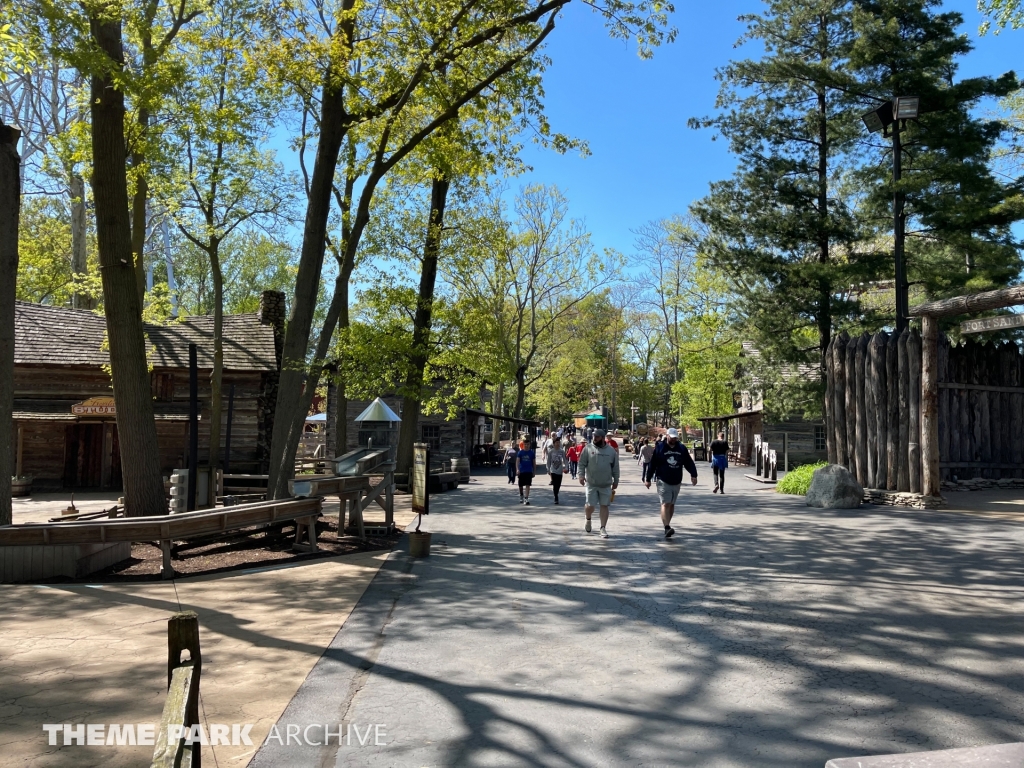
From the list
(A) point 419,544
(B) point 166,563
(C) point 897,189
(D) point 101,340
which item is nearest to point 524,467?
(A) point 419,544

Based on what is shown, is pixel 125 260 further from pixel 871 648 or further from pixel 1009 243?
pixel 1009 243

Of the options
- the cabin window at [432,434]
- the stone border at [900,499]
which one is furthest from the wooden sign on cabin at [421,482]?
the cabin window at [432,434]

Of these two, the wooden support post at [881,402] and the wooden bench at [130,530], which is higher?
the wooden support post at [881,402]

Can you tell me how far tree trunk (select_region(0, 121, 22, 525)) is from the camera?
30.1ft

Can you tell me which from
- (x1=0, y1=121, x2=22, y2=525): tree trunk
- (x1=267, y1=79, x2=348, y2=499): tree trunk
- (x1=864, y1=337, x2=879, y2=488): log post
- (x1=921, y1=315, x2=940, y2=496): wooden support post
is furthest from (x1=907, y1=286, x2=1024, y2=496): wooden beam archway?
(x1=0, y1=121, x2=22, y2=525): tree trunk

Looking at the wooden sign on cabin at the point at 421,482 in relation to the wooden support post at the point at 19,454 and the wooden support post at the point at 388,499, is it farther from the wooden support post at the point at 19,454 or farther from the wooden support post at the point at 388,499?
the wooden support post at the point at 19,454

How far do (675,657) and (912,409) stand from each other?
12.2 m

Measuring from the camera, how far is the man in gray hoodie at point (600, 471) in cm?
1170

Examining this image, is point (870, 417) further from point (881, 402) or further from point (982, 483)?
point (982, 483)

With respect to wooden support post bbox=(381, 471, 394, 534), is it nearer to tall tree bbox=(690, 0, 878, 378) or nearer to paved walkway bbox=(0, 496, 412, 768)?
paved walkway bbox=(0, 496, 412, 768)

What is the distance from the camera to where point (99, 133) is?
11.2m

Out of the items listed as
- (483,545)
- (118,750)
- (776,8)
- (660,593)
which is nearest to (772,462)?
(776,8)

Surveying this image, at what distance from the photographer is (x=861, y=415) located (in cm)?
1652

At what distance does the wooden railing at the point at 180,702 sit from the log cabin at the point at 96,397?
63.2ft
